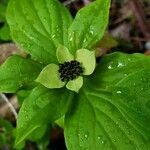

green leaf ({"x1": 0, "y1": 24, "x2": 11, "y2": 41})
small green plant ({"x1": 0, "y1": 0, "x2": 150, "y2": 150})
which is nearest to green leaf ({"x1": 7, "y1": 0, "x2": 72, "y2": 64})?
small green plant ({"x1": 0, "y1": 0, "x2": 150, "y2": 150})

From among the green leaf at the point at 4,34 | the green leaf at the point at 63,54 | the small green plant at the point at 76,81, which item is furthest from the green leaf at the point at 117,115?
the green leaf at the point at 4,34

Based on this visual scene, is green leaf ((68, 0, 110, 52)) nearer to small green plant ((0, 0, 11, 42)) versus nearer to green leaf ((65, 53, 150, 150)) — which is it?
green leaf ((65, 53, 150, 150))

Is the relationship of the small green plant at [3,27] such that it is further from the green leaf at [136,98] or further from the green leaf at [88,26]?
the green leaf at [136,98]

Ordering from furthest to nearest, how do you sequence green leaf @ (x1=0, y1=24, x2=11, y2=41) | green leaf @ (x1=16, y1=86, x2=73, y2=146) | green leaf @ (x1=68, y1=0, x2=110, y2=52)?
green leaf @ (x1=0, y1=24, x2=11, y2=41) < green leaf @ (x1=68, y1=0, x2=110, y2=52) < green leaf @ (x1=16, y1=86, x2=73, y2=146)

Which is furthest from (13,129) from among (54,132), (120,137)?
(120,137)

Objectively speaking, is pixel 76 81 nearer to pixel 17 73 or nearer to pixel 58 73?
pixel 58 73

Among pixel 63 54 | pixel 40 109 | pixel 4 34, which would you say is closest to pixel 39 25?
pixel 63 54

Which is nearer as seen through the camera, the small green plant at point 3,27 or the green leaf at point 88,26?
the green leaf at point 88,26

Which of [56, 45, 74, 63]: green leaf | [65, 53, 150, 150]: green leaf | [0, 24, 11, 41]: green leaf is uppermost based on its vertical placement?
[56, 45, 74, 63]: green leaf

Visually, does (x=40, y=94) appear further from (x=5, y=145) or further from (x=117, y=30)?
(x=117, y=30)
